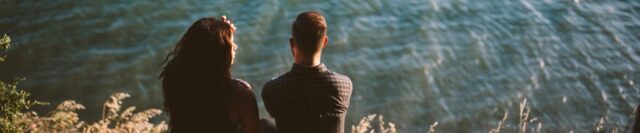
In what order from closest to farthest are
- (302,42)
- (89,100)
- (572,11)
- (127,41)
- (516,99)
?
(302,42)
(89,100)
(516,99)
(127,41)
(572,11)

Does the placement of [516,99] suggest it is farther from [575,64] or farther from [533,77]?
[575,64]

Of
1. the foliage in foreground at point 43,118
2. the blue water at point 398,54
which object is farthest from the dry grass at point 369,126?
the foliage in foreground at point 43,118

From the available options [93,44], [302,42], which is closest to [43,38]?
[93,44]

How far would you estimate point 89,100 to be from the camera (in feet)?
32.8

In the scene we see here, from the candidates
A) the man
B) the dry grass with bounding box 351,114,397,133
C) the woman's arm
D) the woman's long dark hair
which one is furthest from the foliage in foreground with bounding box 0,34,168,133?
the dry grass with bounding box 351,114,397,133

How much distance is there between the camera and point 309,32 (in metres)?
4.90

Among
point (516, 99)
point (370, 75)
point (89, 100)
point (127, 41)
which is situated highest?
point (127, 41)

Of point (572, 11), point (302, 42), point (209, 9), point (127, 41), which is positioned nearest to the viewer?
point (302, 42)

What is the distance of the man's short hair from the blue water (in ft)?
17.2

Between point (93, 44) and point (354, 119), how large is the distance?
5.24m

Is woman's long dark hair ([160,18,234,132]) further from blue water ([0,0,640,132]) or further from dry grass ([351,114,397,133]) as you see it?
blue water ([0,0,640,132])

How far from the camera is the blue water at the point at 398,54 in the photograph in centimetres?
1045

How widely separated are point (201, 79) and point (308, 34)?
3.07ft

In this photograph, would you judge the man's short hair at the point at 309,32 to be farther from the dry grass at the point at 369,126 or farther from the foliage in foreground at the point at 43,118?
the foliage in foreground at the point at 43,118
